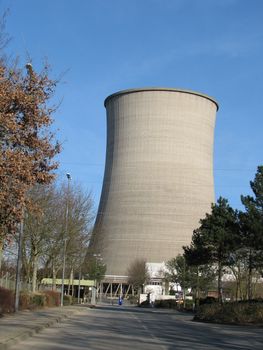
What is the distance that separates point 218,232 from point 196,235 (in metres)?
6.06

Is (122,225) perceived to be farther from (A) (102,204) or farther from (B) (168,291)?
(B) (168,291)

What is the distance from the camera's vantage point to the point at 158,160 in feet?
205

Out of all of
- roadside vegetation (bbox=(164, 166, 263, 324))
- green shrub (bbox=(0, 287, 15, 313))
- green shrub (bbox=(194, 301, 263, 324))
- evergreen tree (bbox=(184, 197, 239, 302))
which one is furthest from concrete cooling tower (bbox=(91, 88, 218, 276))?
green shrub (bbox=(0, 287, 15, 313))

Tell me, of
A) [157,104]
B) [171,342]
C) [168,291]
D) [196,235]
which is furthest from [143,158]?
[171,342]

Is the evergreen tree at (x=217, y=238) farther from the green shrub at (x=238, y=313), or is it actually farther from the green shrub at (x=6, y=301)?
the green shrub at (x=6, y=301)

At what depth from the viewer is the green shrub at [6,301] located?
2652cm

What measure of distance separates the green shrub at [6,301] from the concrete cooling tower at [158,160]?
30.9 m

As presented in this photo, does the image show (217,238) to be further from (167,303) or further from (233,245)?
(167,303)

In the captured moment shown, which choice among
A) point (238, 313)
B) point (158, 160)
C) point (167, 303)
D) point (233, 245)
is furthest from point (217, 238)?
point (167, 303)

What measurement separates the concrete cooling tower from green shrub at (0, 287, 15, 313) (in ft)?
101

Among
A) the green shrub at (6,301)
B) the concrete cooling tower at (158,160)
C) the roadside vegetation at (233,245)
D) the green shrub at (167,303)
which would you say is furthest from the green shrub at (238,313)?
the green shrub at (167,303)

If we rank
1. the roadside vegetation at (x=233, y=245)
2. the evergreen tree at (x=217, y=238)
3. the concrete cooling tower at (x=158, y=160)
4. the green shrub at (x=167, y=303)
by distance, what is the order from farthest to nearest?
the green shrub at (x=167, y=303)
the concrete cooling tower at (x=158, y=160)
the evergreen tree at (x=217, y=238)
the roadside vegetation at (x=233, y=245)

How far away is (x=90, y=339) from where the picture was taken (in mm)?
16766

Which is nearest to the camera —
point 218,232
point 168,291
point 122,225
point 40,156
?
point 40,156
